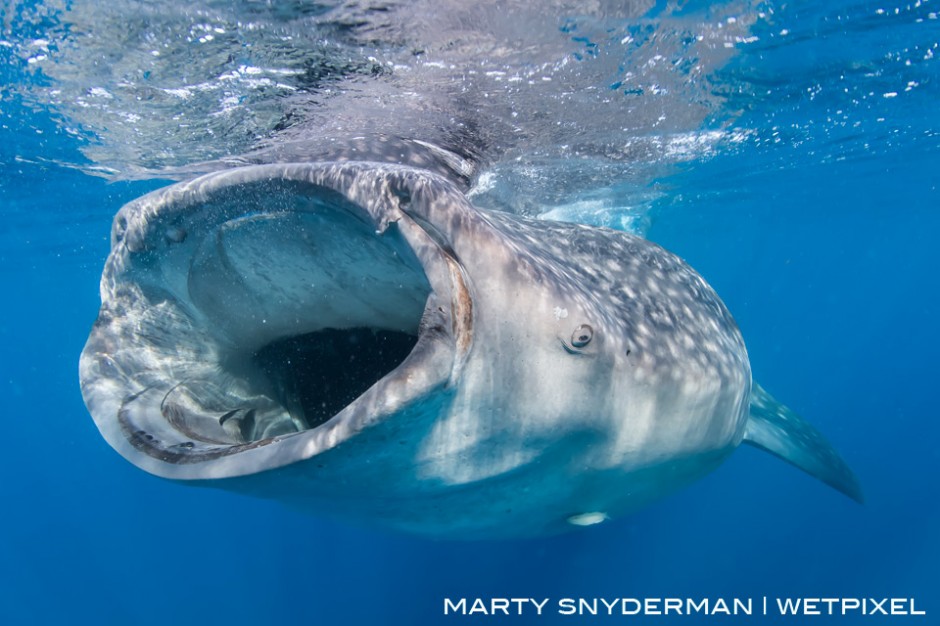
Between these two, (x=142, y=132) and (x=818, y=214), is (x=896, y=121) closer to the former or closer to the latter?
(x=142, y=132)

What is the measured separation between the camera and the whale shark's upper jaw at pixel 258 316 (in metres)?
1.79

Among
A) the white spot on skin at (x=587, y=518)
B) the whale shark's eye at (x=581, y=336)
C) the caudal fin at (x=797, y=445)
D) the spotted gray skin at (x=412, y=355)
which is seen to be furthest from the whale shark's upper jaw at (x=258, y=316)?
the caudal fin at (x=797, y=445)

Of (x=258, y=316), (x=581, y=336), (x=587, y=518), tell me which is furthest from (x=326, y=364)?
(x=581, y=336)

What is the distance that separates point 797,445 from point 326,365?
4.37m

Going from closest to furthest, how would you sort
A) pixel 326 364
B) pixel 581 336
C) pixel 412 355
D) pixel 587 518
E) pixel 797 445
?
pixel 412 355
pixel 581 336
pixel 587 518
pixel 326 364
pixel 797 445

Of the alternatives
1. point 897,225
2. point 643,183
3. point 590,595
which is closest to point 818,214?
point 897,225

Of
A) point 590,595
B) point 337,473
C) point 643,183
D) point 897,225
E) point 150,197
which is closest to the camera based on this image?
point 337,473

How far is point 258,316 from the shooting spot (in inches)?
117

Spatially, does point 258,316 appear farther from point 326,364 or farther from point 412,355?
point 412,355

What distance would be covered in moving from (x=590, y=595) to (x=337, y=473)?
11293 millimetres

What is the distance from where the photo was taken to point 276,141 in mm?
Answer: 7969

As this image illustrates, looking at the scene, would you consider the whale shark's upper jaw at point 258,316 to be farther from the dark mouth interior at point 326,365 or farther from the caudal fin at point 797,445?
the caudal fin at point 797,445

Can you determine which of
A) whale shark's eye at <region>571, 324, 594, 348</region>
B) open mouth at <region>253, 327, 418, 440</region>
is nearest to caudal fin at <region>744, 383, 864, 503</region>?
open mouth at <region>253, 327, 418, 440</region>

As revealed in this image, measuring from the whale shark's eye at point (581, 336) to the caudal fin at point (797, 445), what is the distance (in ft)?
11.0
